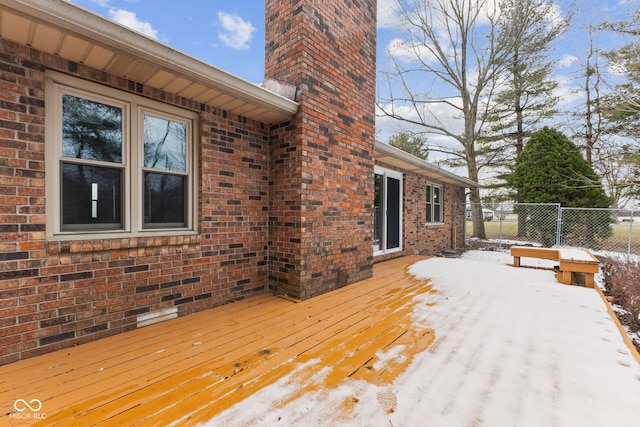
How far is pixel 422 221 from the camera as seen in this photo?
27.7 ft

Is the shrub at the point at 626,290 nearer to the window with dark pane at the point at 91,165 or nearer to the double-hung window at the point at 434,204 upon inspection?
the double-hung window at the point at 434,204

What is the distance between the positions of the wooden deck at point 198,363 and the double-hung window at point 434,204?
668 centimetres

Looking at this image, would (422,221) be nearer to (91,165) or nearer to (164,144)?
(164,144)

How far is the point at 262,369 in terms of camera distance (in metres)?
2.05

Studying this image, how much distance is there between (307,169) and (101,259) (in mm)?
2316

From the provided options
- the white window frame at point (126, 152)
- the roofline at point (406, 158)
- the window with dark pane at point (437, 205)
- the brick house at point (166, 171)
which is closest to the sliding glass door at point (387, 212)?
the roofline at point (406, 158)

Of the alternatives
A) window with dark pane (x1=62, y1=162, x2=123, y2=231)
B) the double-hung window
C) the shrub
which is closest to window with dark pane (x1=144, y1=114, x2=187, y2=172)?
window with dark pane (x1=62, y1=162, x2=123, y2=231)

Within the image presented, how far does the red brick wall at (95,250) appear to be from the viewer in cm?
208

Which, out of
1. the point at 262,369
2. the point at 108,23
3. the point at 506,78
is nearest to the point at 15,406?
the point at 262,369

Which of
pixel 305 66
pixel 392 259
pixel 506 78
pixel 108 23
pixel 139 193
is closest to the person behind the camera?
pixel 108 23

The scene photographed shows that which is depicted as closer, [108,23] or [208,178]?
[108,23]

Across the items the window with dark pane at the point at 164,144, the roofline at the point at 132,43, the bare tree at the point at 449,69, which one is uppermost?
the bare tree at the point at 449,69

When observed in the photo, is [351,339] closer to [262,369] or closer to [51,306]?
[262,369]

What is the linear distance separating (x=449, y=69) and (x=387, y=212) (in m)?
10.9
